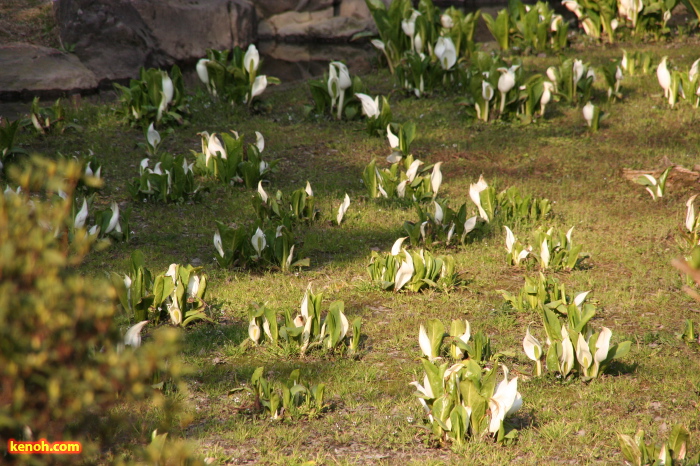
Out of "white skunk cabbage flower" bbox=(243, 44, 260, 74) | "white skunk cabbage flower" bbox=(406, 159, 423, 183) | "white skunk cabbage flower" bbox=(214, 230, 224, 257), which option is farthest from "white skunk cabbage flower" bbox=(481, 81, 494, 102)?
"white skunk cabbage flower" bbox=(214, 230, 224, 257)

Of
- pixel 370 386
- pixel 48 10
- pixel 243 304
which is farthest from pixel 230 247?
pixel 48 10

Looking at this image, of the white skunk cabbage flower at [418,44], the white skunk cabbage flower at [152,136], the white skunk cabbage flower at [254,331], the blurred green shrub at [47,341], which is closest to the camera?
the blurred green shrub at [47,341]

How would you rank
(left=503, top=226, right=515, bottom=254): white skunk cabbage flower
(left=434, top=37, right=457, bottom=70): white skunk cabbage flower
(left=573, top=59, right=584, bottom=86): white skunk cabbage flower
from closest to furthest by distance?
(left=503, top=226, right=515, bottom=254): white skunk cabbage flower, (left=573, top=59, right=584, bottom=86): white skunk cabbage flower, (left=434, top=37, right=457, bottom=70): white skunk cabbage flower

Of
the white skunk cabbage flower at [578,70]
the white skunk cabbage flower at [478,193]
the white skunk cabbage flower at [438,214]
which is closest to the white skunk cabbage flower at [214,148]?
the white skunk cabbage flower at [438,214]

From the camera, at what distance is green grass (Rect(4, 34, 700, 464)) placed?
3238mm

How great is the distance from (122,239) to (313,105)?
3.59m

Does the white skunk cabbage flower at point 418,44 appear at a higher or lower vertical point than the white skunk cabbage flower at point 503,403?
higher

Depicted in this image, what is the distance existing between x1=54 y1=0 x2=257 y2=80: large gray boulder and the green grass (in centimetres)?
91

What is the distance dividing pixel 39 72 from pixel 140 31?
1.37 meters

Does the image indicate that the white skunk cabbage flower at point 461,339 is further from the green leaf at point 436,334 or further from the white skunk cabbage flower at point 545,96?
the white skunk cabbage flower at point 545,96

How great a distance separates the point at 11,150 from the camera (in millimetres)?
6426

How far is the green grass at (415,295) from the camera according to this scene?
324 cm

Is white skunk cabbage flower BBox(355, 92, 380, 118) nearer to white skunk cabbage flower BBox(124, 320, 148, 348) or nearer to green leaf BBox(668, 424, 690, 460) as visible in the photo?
white skunk cabbage flower BBox(124, 320, 148, 348)

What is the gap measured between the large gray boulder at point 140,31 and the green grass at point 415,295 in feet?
2.98
